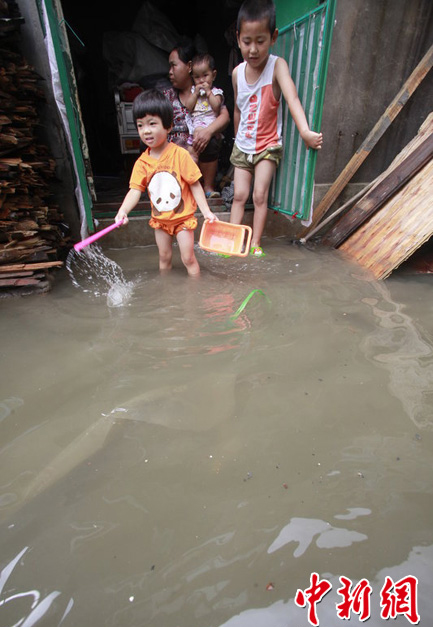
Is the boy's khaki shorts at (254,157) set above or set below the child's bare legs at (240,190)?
above

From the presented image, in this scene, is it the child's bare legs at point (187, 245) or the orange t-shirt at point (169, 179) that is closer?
the orange t-shirt at point (169, 179)

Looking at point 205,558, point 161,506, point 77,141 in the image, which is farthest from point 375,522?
point 77,141

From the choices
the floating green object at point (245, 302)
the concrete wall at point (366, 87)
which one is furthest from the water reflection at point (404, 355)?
the concrete wall at point (366, 87)

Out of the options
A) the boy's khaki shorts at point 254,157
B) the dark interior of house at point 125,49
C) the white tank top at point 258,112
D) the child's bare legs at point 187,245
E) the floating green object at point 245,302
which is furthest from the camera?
the dark interior of house at point 125,49

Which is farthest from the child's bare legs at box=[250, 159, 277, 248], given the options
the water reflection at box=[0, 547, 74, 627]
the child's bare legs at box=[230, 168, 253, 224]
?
the water reflection at box=[0, 547, 74, 627]

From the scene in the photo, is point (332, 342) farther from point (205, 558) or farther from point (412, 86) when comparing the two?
point (412, 86)

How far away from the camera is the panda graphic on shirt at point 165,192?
2547 millimetres

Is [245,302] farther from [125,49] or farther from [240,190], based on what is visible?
[125,49]

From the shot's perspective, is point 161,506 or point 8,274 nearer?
point 161,506

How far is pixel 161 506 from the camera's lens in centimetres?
113

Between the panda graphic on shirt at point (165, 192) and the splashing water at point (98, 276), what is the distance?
0.62m

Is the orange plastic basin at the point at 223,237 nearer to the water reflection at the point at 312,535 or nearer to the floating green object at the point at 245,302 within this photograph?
the floating green object at the point at 245,302

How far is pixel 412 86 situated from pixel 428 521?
390 cm

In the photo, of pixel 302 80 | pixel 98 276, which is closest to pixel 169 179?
pixel 98 276
